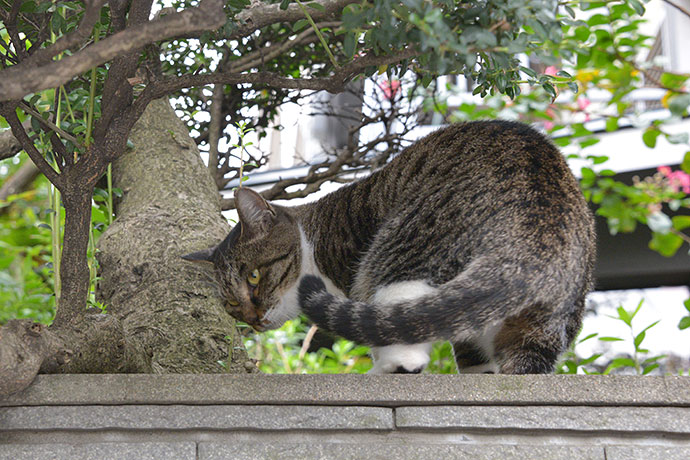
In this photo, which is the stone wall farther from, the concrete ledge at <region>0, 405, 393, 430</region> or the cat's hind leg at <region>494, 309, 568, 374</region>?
the cat's hind leg at <region>494, 309, 568, 374</region>

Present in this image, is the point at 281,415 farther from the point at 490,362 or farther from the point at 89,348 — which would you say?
the point at 490,362

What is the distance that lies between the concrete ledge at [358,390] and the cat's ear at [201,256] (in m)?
0.57

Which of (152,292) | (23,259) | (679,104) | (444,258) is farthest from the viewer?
(23,259)

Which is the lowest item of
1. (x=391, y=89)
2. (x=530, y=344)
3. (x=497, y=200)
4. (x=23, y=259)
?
(x=23, y=259)

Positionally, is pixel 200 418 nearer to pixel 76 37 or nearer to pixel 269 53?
pixel 76 37

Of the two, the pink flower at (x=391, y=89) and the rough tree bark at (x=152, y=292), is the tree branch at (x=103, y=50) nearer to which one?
the rough tree bark at (x=152, y=292)

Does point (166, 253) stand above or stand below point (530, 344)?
above

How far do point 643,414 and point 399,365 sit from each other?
0.43 meters

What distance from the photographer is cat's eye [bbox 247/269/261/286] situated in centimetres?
160

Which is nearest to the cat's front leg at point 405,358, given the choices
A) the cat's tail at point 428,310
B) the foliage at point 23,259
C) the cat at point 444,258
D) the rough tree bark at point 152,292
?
the cat at point 444,258

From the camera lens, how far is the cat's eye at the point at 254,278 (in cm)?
160

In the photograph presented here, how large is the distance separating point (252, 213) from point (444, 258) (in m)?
0.56

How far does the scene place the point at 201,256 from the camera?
157cm

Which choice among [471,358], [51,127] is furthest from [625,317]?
[51,127]
